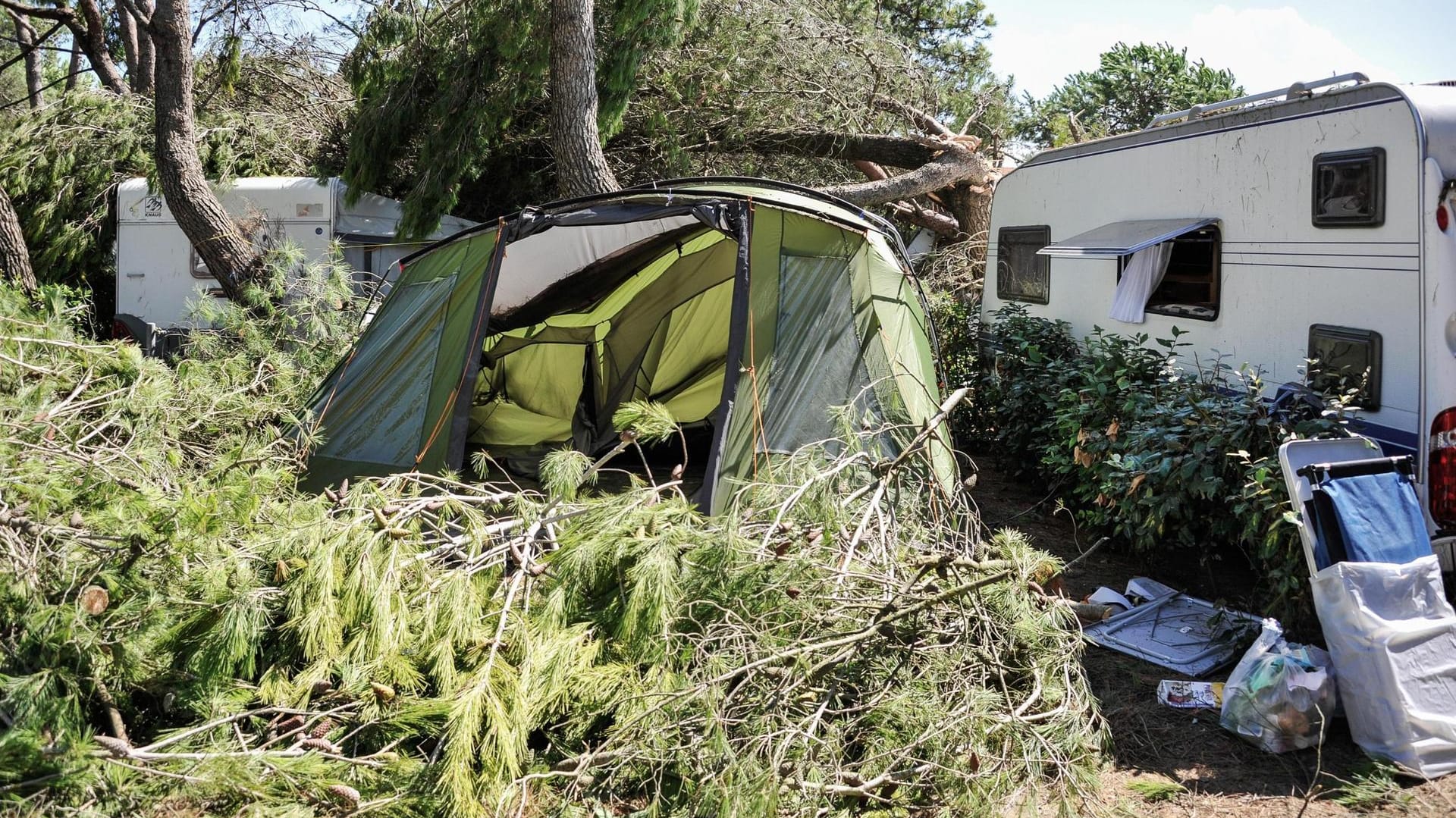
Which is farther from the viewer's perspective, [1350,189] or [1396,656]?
[1350,189]

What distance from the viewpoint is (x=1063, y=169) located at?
6.61 metres

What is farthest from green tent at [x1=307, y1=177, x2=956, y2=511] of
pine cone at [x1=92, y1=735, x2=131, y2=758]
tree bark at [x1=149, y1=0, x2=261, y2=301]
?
tree bark at [x1=149, y1=0, x2=261, y2=301]

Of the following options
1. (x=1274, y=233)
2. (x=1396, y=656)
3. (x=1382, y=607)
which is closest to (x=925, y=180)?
(x=1274, y=233)

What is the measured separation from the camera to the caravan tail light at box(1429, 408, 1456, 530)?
3.77 m

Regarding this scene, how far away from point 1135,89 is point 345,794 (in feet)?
62.6

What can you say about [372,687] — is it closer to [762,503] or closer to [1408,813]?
[762,503]

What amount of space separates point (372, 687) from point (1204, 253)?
440 centimetres

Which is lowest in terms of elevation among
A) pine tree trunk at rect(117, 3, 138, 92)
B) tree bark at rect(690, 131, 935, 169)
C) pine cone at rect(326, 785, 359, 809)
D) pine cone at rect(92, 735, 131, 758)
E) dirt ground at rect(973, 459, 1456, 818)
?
dirt ground at rect(973, 459, 1456, 818)

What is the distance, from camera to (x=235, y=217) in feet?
31.6

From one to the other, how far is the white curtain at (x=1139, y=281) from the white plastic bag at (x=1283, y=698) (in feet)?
8.20

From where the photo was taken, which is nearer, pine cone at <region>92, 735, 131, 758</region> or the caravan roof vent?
pine cone at <region>92, 735, 131, 758</region>

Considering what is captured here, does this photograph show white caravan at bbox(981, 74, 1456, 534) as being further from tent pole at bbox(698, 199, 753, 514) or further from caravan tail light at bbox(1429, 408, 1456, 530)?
tent pole at bbox(698, 199, 753, 514)

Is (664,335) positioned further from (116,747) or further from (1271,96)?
(116,747)

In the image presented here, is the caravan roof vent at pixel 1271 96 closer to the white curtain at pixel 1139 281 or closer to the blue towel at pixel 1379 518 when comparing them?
the white curtain at pixel 1139 281
